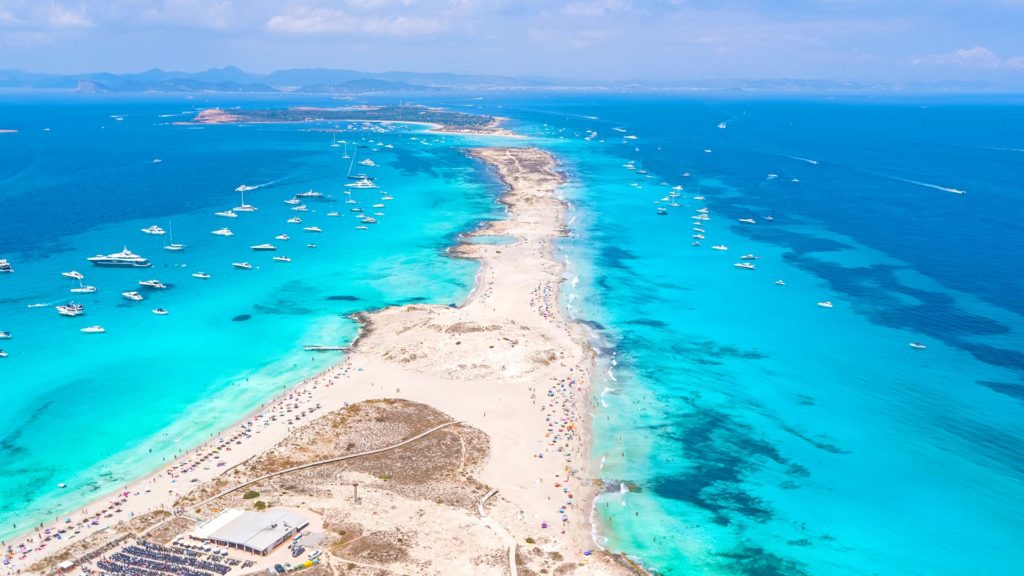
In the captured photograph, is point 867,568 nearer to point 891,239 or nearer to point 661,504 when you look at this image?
point 661,504

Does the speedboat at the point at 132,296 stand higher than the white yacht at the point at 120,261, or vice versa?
the white yacht at the point at 120,261

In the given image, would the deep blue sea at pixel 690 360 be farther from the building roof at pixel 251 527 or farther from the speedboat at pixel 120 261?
the building roof at pixel 251 527

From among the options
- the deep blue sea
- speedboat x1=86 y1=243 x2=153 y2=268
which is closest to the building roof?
the deep blue sea

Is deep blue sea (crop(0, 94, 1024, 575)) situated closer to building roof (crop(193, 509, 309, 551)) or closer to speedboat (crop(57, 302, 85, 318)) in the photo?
speedboat (crop(57, 302, 85, 318))

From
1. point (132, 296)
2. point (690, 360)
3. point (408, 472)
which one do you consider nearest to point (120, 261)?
point (132, 296)

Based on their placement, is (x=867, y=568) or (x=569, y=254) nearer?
(x=867, y=568)

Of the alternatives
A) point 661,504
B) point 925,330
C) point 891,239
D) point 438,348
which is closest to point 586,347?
point 438,348

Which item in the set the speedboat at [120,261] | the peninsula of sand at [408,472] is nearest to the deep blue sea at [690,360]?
the peninsula of sand at [408,472]
